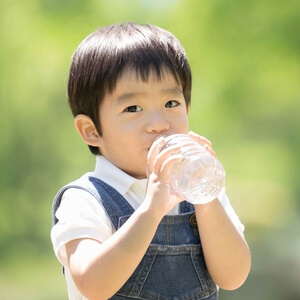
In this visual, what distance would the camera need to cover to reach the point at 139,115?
3.86ft

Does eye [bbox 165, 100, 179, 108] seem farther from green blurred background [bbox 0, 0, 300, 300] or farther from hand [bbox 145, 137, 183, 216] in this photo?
green blurred background [bbox 0, 0, 300, 300]

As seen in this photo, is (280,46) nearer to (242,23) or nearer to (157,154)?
(242,23)

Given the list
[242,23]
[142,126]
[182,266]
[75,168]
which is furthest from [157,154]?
[242,23]

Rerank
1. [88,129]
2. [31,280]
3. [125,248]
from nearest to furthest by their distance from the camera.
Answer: [125,248] → [88,129] → [31,280]

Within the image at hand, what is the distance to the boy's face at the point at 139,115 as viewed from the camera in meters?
1.17

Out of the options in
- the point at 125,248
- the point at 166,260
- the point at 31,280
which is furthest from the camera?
the point at 31,280

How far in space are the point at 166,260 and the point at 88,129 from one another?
0.89 ft

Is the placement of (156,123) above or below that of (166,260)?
above

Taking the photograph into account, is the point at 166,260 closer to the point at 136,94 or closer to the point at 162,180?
the point at 162,180

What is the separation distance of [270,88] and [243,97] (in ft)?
0.33

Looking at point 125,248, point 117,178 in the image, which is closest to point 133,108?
point 117,178

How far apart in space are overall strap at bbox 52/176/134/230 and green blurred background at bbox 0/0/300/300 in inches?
49.2

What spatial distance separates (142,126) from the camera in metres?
1.17

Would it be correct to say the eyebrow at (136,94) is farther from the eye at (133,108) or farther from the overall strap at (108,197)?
the overall strap at (108,197)
